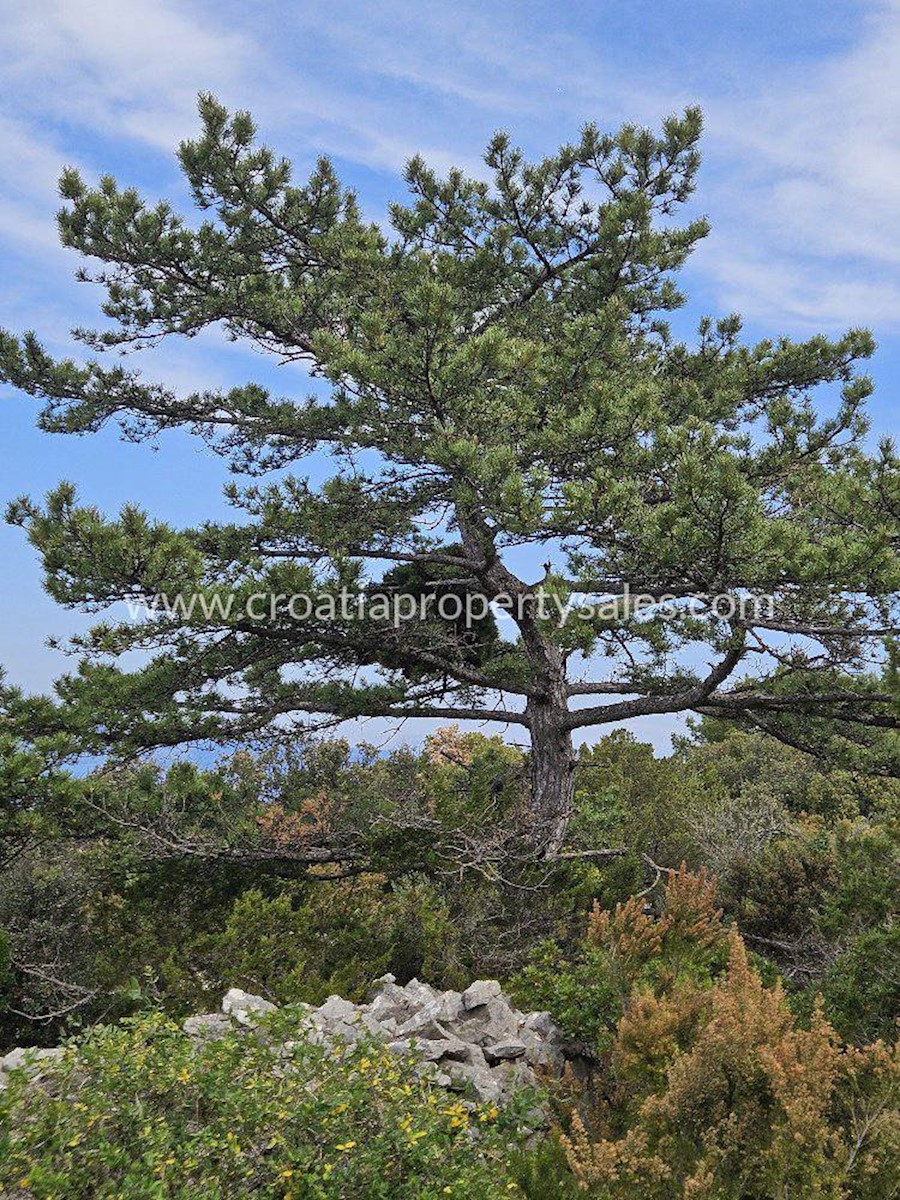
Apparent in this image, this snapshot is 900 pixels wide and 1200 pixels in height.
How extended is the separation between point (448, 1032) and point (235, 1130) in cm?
197

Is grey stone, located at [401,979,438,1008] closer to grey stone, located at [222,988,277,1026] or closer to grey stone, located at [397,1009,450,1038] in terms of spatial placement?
grey stone, located at [397,1009,450,1038]

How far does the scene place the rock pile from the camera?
484 cm

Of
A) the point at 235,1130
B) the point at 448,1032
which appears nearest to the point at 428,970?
the point at 448,1032

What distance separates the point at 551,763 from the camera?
10469 millimetres

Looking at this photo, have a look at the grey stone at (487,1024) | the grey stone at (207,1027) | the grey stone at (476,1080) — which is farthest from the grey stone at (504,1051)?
the grey stone at (207,1027)

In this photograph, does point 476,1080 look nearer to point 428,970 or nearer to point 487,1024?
point 487,1024

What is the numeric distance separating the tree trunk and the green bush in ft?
19.5

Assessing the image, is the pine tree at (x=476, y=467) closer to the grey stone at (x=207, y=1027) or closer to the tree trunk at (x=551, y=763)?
the tree trunk at (x=551, y=763)

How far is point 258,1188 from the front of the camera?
11.7 feet

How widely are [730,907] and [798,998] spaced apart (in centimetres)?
526

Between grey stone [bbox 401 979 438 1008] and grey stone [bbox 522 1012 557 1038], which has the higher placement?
grey stone [bbox 522 1012 557 1038]

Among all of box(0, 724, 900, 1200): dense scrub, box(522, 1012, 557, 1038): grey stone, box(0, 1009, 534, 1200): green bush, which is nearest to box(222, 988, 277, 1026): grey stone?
box(0, 724, 900, 1200): dense scrub

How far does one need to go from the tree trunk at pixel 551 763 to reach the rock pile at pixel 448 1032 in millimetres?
4219

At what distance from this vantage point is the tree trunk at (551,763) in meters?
10.2
